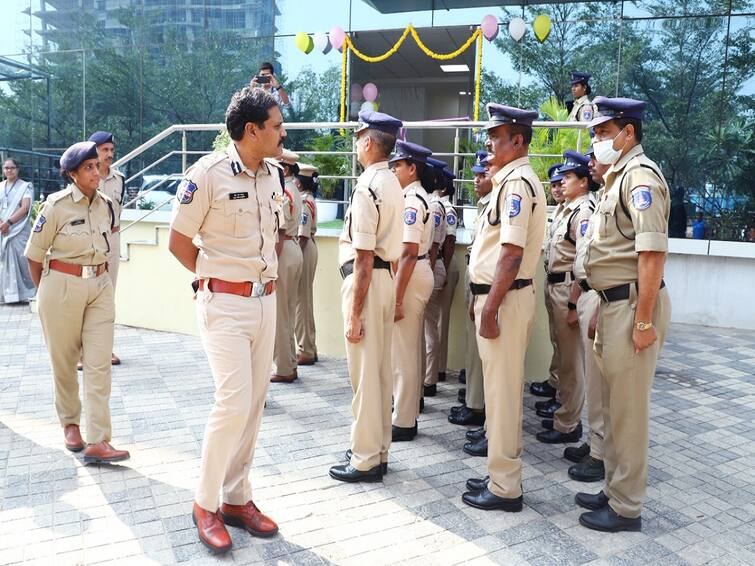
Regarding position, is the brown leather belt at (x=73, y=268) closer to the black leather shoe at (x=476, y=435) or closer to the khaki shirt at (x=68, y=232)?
the khaki shirt at (x=68, y=232)

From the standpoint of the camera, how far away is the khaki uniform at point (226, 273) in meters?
2.70

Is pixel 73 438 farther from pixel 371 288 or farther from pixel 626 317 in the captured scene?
pixel 626 317

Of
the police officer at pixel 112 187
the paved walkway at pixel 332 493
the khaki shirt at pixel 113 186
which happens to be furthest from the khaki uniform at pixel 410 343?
the khaki shirt at pixel 113 186

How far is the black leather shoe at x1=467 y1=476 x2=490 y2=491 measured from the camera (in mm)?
3381

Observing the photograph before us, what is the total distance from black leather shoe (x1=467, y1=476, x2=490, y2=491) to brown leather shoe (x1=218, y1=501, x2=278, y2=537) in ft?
3.53

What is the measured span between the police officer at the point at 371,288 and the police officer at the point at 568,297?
4.64 feet

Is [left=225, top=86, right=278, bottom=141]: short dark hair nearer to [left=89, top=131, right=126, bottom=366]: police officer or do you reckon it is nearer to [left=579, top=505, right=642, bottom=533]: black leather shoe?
[left=579, top=505, right=642, bottom=533]: black leather shoe

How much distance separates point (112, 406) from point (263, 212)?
2.71 metres

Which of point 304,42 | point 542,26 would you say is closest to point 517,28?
point 542,26

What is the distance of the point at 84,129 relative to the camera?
12.4m

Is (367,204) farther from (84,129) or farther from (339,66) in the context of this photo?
(84,129)

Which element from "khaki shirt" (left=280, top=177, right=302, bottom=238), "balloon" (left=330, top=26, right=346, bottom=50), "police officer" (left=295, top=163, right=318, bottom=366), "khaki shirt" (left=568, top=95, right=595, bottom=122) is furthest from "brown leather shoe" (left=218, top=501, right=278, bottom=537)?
"balloon" (left=330, top=26, right=346, bottom=50)

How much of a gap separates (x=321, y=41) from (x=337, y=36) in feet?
0.99

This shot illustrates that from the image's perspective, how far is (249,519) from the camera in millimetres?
2941
